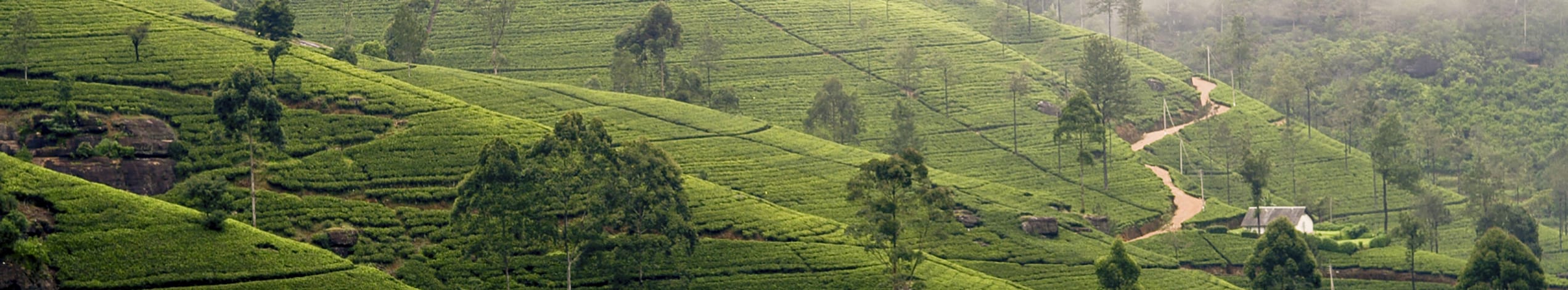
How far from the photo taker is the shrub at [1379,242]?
9406 cm

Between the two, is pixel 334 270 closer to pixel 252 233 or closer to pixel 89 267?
pixel 252 233

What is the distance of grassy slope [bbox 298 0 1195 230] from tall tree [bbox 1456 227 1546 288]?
23940mm

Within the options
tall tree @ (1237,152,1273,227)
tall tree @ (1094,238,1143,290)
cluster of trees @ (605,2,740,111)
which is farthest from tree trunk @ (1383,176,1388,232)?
cluster of trees @ (605,2,740,111)

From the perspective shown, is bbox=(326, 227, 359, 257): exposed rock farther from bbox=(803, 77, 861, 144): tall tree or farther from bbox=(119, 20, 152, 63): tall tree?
bbox=(803, 77, 861, 144): tall tree

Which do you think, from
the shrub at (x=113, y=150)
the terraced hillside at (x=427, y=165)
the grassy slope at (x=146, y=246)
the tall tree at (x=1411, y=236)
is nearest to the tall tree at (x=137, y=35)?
Result: the terraced hillside at (x=427, y=165)

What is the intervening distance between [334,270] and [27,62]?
31719 millimetres

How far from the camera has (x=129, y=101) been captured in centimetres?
7906

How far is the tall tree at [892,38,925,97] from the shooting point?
4749 inches

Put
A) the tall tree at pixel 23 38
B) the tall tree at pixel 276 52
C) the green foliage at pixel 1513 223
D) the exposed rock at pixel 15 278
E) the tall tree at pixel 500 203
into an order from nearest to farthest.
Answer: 1. the exposed rock at pixel 15 278
2. the tall tree at pixel 500 203
3. the tall tree at pixel 23 38
4. the tall tree at pixel 276 52
5. the green foliage at pixel 1513 223

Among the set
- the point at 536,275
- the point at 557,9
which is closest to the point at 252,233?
the point at 536,275

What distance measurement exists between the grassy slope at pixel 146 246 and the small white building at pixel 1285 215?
57.9 metres

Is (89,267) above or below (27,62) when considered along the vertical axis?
below

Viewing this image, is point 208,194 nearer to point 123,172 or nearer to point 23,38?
point 123,172

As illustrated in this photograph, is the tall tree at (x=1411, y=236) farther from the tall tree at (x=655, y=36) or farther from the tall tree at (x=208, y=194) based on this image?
the tall tree at (x=208, y=194)
